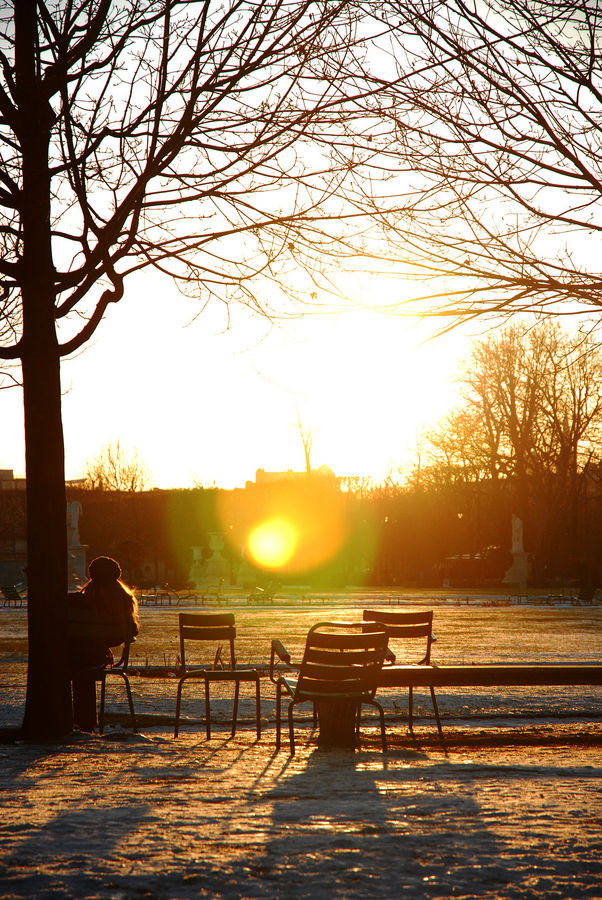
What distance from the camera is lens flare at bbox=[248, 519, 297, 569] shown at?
57.2 m

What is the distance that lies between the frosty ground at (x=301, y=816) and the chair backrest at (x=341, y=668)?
433 mm

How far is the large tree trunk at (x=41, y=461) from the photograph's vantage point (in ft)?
26.1

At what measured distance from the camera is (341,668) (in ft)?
24.7

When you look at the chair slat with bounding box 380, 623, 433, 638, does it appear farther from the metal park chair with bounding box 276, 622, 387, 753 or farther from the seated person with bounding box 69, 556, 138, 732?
the seated person with bounding box 69, 556, 138, 732

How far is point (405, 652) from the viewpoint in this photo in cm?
1628

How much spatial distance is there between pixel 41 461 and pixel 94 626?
54.5 inches

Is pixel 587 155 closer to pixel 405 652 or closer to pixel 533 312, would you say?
pixel 533 312

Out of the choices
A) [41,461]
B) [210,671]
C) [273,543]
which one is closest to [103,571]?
[41,461]

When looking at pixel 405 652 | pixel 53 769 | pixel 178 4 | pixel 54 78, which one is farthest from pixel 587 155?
pixel 405 652

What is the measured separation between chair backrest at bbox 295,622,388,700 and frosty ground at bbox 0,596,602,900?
433mm

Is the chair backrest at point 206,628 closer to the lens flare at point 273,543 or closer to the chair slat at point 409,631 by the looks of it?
the chair slat at point 409,631

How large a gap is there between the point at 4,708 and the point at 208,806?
5.23 meters

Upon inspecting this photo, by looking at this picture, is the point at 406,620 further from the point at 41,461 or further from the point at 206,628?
the point at 41,461

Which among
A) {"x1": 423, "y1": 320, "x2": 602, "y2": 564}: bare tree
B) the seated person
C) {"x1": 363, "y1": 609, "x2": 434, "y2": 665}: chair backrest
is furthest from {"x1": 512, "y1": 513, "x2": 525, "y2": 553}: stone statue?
the seated person
